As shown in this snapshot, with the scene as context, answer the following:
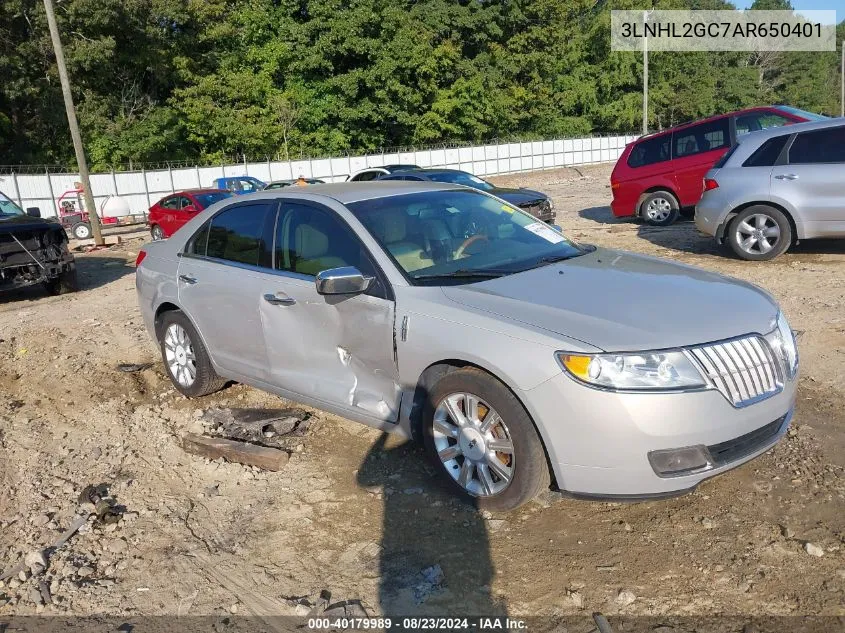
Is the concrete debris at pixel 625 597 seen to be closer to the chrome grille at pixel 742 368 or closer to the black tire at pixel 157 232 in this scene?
the chrome grille at pixel 742 368

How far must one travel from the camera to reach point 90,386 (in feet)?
20.5

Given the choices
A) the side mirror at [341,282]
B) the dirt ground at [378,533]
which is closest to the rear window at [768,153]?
the dirt ground at [378,533]

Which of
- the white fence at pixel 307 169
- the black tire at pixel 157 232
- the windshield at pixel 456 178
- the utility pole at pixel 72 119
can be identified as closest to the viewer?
the windshield at pixel 456 178

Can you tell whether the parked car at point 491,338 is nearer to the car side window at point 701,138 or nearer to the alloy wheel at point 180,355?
the alloy wheel at point 180,355

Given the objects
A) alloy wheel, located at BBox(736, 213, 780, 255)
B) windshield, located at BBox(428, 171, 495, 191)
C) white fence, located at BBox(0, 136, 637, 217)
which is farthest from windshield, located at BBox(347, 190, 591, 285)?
white fence, located at BBox(0, 136, 637, 217)

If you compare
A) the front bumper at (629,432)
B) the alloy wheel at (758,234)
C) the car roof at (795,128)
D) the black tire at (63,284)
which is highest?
the car roof at (795,128)

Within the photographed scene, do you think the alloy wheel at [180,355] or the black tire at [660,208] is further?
the black tire at [660,208]

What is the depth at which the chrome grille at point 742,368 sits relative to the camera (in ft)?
10.3

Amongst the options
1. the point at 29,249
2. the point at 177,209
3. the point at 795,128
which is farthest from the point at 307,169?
the point at 795,128

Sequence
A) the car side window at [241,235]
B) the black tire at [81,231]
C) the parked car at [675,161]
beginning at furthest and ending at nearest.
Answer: the black tire at [81,231], the parked car at [675,161], the car side window at [241,235]

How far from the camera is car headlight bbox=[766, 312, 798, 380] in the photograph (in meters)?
3.48

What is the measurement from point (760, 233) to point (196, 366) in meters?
7.35

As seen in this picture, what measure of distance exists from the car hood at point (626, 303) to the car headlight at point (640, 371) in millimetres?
47

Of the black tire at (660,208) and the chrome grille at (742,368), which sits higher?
the chrome grille at (742,368)
